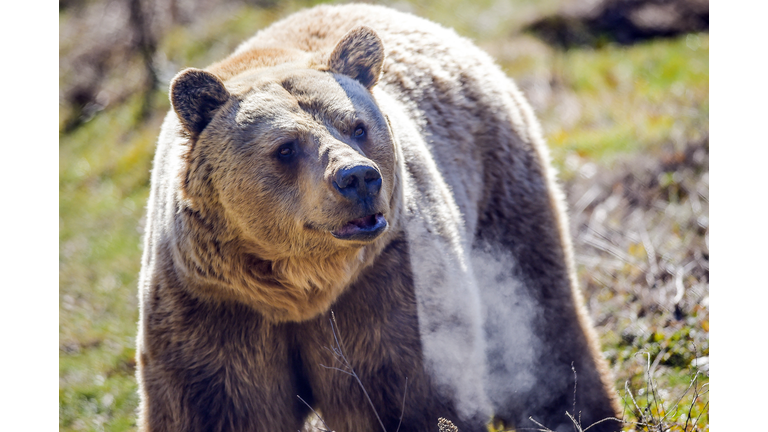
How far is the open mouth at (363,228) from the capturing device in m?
2.78

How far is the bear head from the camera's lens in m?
2.88

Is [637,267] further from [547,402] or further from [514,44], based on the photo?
[514,44]

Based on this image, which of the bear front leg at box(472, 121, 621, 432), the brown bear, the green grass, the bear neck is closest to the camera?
the brown bear

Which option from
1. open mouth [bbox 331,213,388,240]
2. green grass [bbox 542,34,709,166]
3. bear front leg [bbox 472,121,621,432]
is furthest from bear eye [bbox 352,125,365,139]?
green grass [bbox 542,34,709,166]

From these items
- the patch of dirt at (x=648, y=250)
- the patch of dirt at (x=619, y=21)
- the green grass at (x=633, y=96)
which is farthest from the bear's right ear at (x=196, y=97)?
the patch of dirt at (x=619, y=21)

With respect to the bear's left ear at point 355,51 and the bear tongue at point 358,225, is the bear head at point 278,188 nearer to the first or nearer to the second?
the bear tongue at point 358,225

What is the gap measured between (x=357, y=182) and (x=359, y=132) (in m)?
0.47

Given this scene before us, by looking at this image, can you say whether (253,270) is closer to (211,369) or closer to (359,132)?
(211,369)

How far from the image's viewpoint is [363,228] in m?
2.81

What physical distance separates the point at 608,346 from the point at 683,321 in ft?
1.90

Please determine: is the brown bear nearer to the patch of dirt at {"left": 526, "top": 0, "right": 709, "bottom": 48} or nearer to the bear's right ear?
the bear's right ear

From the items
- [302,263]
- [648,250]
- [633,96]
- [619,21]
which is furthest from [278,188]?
[619,21]

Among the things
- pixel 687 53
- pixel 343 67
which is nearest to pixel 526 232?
pixel 343 67

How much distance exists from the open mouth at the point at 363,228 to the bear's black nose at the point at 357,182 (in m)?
0.13
